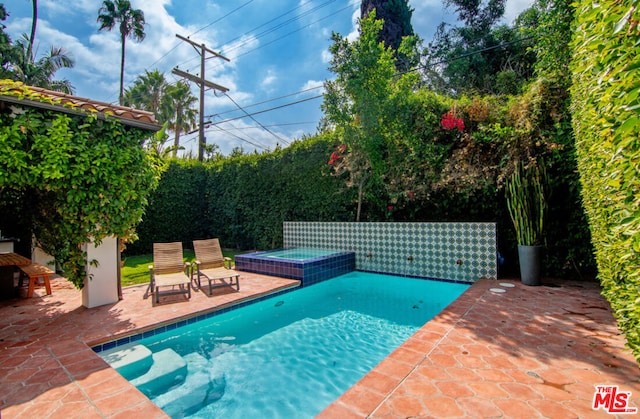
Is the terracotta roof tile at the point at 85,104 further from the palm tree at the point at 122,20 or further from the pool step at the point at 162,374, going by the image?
the palm tree at the point at 122,20

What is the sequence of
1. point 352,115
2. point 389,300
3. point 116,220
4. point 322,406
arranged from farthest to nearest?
point 352,115, point 389,300, point 116,220, point 322,406

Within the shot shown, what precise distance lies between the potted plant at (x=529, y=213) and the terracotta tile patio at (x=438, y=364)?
41.1 inches

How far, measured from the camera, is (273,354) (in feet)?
14.4

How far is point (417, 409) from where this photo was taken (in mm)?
2627

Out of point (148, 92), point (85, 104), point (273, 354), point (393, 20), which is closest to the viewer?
point (273, 354)

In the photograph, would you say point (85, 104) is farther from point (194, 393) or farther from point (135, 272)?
point (135, 272)

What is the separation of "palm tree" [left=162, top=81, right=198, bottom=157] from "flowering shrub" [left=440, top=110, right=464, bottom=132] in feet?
71.6

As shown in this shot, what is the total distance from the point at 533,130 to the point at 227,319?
7.97 meters

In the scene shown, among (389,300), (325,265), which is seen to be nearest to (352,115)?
(325,265)

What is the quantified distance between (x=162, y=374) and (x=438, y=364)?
11.0 ft

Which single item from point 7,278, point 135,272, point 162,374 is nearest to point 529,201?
point 162,374

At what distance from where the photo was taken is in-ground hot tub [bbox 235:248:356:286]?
775 cm

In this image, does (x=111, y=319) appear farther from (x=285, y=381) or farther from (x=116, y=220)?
(x=285, y=381)

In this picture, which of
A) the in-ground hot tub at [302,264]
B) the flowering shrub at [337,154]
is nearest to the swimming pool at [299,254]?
the in-ground hot tub at [302,264]
